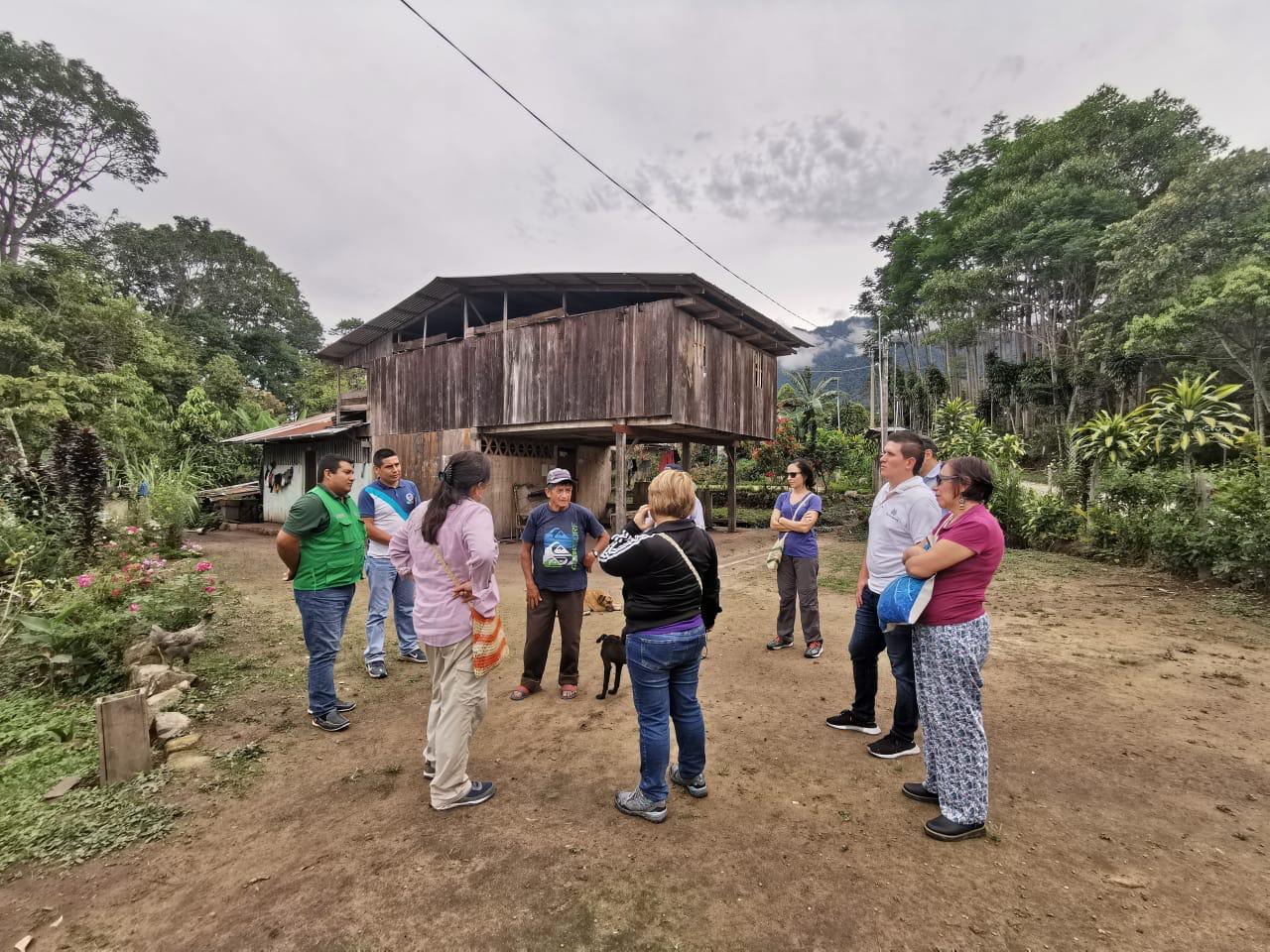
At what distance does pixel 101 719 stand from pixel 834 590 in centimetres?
814

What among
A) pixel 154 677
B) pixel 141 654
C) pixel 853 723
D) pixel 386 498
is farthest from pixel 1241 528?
pixel 141 654

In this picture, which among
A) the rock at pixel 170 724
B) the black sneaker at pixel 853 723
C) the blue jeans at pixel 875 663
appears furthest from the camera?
the black sneaker at pixel 853 723

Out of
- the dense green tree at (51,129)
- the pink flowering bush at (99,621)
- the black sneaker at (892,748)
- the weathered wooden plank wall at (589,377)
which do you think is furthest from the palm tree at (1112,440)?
the dense green tree at (51,129)

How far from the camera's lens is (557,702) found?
13.5 ft

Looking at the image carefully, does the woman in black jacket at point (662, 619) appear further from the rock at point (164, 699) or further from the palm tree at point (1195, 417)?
the palm tree at point (1195, 417)

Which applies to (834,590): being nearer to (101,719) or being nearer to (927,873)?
(927,873)

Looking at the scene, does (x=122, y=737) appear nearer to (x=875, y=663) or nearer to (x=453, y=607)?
(x=453, y=607)

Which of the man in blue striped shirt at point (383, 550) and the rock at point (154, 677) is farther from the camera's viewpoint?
→ the man in blue striped shirt at point (383, 550)

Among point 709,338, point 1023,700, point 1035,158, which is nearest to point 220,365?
point 709,338

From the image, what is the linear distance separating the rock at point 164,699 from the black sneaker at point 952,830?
477 cm

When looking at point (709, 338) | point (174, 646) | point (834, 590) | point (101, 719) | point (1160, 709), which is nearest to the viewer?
point (101, 719)

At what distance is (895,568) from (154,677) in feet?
17.5

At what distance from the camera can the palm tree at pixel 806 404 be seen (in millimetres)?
22047

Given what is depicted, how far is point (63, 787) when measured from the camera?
2.91 m
